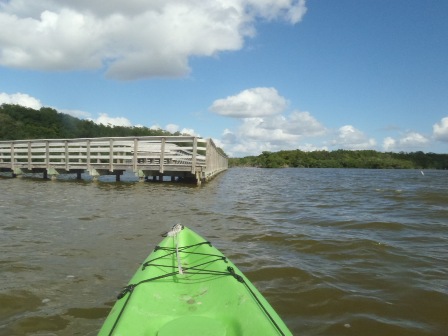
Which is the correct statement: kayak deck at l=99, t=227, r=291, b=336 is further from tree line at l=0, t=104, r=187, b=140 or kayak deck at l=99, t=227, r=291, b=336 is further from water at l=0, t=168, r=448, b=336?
tree line at l=0, t=104, r=187, b=140

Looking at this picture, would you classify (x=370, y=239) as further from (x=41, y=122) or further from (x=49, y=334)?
(x=41, y=122)

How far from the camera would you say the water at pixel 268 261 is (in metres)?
3.05

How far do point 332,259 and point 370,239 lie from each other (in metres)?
1.44

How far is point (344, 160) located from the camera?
299ft

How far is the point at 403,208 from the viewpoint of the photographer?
9.59m

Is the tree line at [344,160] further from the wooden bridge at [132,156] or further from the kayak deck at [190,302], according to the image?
the kayak deck at [190,302]

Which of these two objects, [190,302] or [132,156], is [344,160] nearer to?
[132,156]

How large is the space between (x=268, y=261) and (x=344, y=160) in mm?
92091

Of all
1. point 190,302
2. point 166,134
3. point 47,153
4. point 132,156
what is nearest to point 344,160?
point 166,134

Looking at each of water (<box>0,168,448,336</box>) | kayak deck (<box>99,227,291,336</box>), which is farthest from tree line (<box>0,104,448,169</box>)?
kayak deck (<box>99,227,291,336</box>)

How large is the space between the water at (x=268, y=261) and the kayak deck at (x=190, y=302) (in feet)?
1.83

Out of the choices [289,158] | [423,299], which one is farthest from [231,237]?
[289,158]

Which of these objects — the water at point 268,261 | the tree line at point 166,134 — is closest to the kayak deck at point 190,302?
the water at point 268,261

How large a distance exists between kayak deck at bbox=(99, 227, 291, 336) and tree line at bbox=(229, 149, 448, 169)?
277 ft
